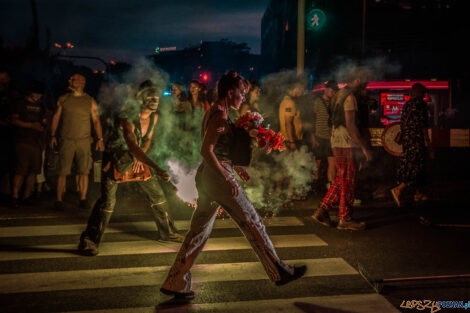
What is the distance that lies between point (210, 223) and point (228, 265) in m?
1.15

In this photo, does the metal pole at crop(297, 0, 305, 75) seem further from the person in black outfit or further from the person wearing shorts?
the person in black outfit

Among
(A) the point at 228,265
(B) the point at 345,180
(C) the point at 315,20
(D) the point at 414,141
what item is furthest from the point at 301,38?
(A) the point at 228,265

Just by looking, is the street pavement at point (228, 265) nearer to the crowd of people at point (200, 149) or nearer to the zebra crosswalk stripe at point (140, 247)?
the zebra crosswalk stripe at point (140, 247)

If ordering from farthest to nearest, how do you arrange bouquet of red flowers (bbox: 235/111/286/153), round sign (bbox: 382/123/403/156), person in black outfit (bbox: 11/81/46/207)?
round sign (bbox: 382/123/403/156)
person in black outfit (bbox: 11/81/46/207)
bouquet of red flowers (bbox: 235/111/286/153)

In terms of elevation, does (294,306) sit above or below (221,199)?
below

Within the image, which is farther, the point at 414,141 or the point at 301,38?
the point at 301,38

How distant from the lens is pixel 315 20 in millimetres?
12180

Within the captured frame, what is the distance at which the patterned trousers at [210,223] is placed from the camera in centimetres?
376

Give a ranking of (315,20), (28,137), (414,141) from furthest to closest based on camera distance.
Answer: (315,20)
(28,137)
(414,141)

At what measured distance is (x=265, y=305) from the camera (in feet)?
12.7

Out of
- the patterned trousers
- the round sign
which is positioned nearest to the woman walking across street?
the patterned trousers

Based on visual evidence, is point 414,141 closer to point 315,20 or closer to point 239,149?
point 239,149

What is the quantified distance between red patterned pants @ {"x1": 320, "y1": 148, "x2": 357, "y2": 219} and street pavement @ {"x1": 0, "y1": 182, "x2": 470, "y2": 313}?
0.41 metres

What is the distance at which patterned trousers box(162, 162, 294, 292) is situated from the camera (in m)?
3.76
